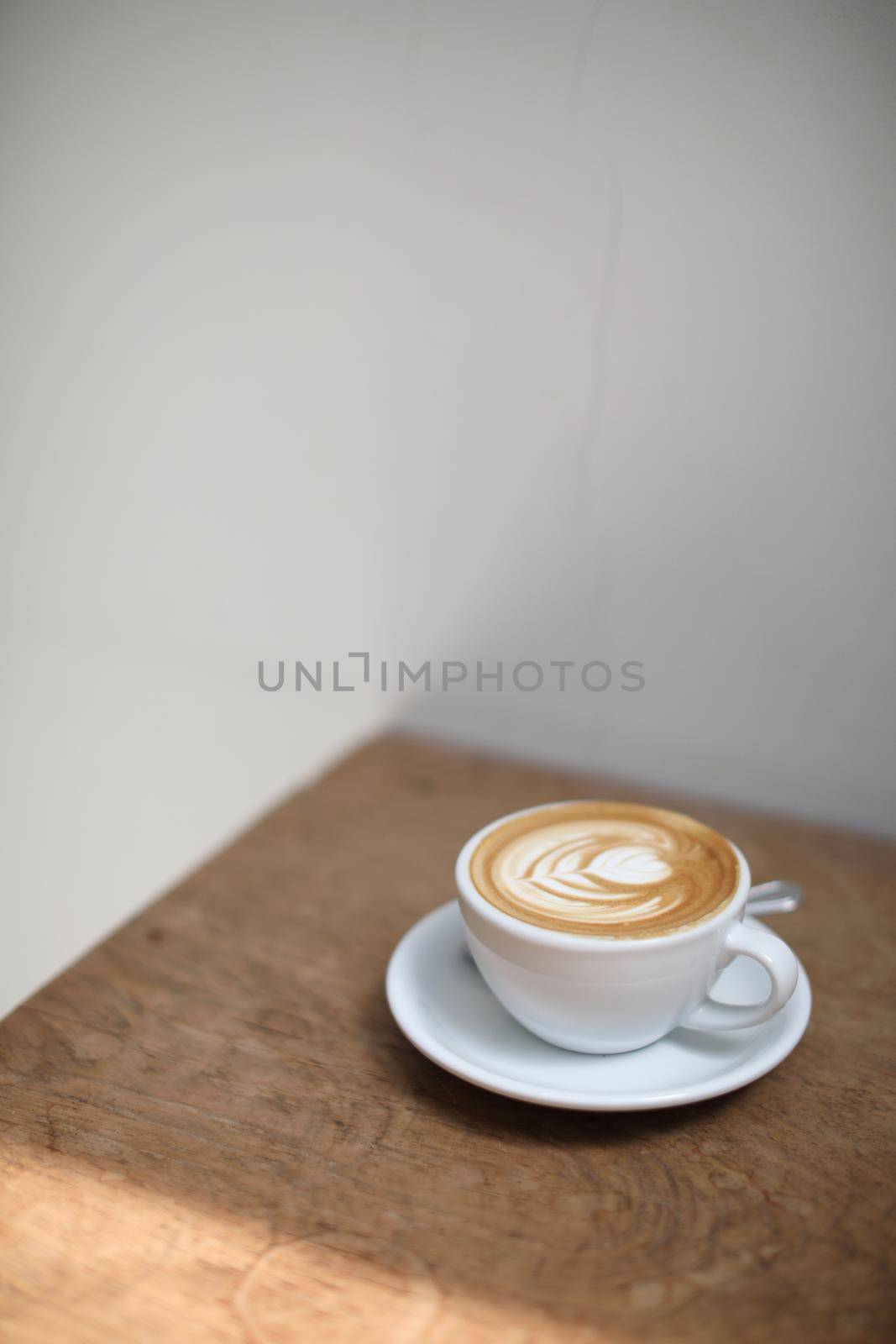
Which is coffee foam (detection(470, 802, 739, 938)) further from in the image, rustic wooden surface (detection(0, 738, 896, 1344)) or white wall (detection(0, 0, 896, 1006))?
white wall (detection(0, 0, 896, 1006))

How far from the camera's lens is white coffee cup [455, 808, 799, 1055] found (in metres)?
0.52

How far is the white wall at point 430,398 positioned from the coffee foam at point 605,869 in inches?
10.8

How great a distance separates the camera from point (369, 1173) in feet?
1.70

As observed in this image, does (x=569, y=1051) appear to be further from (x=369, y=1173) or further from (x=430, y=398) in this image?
(x=430, y=398)

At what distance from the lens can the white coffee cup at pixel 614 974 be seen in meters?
0.52

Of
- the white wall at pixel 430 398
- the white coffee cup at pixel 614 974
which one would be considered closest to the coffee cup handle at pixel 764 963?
the white coffee cup at pixel 614 974

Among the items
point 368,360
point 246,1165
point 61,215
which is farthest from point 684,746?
point 61,215

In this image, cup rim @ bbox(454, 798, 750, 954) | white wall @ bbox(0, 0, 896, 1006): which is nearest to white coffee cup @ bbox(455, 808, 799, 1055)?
cup rim @ bbox(454, 798, 750, 954)

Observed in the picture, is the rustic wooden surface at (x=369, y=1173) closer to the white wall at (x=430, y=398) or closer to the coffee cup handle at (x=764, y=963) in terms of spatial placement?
the coffee cup handle at (x=764, y=963)

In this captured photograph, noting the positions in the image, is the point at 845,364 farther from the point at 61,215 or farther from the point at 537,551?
the point at 61,215

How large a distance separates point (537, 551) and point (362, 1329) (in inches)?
24.4

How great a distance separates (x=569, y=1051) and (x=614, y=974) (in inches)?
2.9

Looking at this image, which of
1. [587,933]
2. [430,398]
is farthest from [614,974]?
[430,398]

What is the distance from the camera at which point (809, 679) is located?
2.83ft
